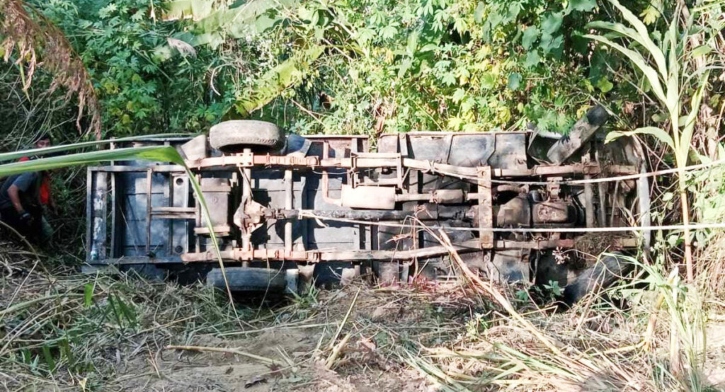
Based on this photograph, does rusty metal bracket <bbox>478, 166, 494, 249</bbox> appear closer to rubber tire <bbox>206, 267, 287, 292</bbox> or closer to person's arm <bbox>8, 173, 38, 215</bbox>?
rubber tire <bbox>206, 267, 287, 292</bbox>

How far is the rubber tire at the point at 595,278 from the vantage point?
4.65m

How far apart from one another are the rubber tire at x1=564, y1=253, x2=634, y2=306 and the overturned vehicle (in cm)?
19

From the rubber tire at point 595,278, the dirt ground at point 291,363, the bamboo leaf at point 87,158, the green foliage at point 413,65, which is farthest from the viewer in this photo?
the green foliage at point 413,65

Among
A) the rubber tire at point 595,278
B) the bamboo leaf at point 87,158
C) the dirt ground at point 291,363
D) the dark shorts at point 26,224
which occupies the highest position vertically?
the bamboo leaf at point 87,158

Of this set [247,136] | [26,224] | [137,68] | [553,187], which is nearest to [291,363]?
[247,136]

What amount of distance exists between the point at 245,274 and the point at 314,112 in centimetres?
500

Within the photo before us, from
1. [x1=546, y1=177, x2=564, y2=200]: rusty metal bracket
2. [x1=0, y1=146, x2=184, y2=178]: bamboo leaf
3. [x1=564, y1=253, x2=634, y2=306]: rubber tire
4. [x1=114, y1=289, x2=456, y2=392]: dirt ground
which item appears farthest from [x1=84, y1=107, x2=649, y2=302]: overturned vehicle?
[x1=0, y1=146, x2=184, y2=178]: bamboo leaf

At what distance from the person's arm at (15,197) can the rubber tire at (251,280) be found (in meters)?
2.63

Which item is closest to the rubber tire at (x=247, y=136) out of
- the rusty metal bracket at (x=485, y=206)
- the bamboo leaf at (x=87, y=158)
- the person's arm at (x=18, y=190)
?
the rusty metal bracket at (x=485, y=206)

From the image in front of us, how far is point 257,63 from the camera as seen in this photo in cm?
952

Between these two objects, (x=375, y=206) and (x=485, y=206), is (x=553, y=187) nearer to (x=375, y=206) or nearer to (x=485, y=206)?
(x=485, y=206)

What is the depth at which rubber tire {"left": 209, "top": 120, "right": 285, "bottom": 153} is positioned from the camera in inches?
206

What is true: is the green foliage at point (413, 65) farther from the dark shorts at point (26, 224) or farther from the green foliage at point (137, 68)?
the dark shorts at point (26, 224)

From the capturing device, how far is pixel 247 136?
17.1ft
